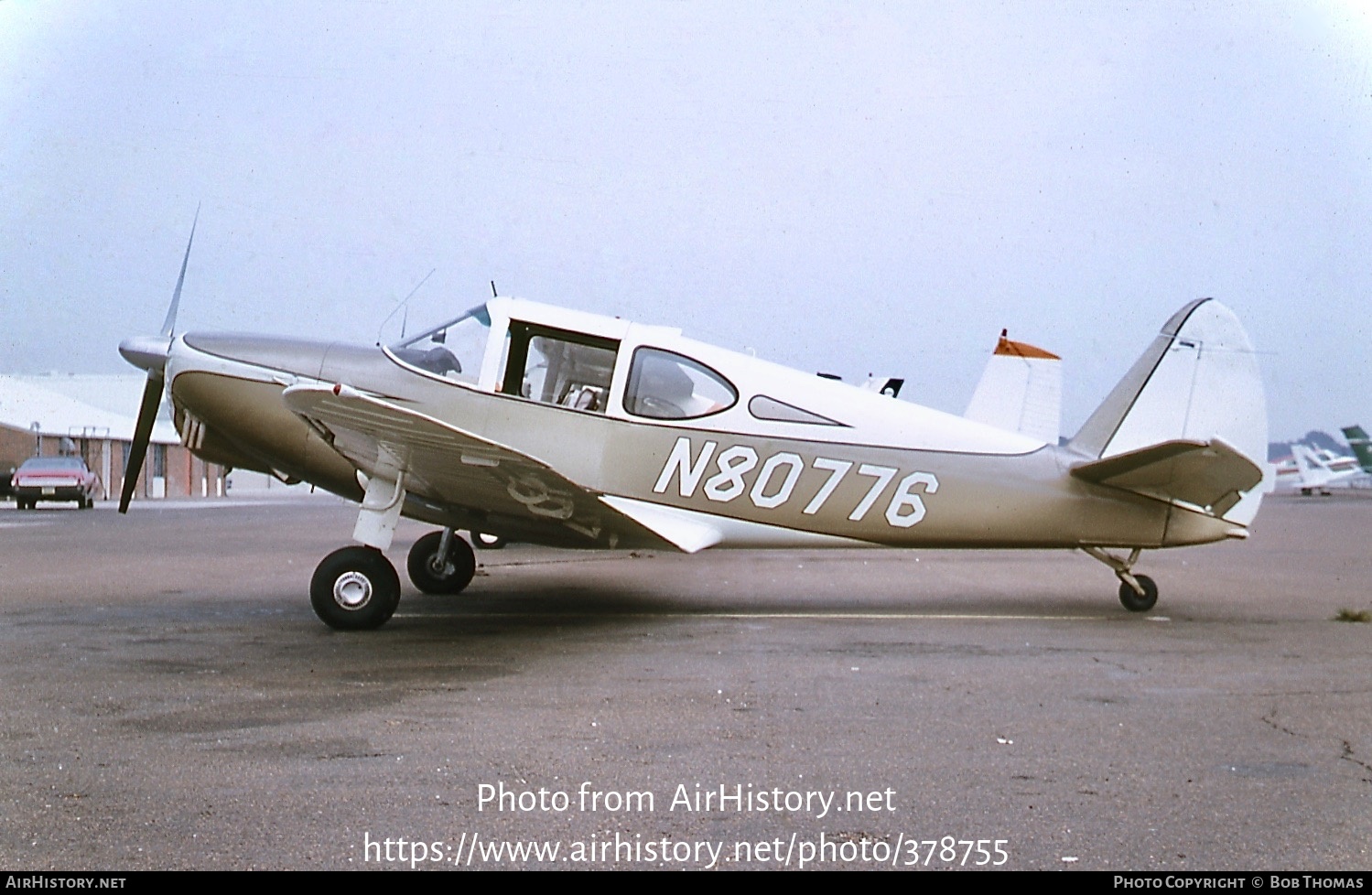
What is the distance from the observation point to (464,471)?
7082mm

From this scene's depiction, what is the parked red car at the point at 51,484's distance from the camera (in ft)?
96.1

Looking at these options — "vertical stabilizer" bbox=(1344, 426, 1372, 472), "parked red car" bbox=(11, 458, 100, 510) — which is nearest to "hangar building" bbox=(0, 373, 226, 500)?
"parked red car" bbox=(11, 458, 100, 510)

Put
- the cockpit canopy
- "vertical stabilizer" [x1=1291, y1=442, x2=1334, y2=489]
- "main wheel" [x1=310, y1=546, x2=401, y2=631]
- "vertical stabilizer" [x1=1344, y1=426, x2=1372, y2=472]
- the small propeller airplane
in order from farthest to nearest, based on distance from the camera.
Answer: "vertical stabilizer" [x1=1291, y1=442, x2=1334, y2=489]
"vertical stabilizer" [x1=1344, y1=426, x2=1372, y2=472]
the cockpit canopy
the small propeller airplane
"main wheel" [x1=310, y1=546, x2=401, y2=631]

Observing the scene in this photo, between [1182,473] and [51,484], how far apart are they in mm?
29309

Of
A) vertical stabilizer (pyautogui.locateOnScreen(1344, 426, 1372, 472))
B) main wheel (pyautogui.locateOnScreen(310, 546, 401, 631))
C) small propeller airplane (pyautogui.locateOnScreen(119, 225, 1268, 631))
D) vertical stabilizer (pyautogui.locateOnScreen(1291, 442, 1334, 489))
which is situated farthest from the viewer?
vertical stabilizer (pyautogui.locateOnScreen(1291, 442, 1334, 489))

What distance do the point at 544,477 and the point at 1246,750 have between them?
405 centimetres

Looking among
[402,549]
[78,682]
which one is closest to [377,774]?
[78,682]

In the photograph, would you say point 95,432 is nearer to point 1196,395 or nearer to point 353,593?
point 353,593

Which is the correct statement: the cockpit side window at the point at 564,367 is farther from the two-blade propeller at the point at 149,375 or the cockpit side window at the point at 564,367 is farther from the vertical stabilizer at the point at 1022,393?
the vertical stabilizer at the point at 1022,393

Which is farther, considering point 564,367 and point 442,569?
point 442,569

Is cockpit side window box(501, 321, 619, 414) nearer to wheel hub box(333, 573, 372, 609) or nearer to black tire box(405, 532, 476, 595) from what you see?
wheel hub box(333, 573, 372, 609)

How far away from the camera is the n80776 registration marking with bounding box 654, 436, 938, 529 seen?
25.5ft

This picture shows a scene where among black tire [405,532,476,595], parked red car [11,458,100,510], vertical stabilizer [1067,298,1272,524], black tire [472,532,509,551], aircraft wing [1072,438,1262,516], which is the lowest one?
parked red car [11,458,100,510]

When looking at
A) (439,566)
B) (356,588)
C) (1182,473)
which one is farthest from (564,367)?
(1182,473)
